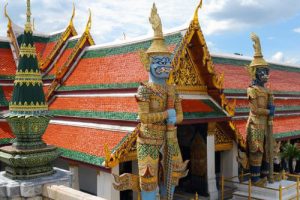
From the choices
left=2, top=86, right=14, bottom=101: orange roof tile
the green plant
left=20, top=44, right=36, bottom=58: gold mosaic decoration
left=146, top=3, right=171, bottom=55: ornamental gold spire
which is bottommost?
the green plant

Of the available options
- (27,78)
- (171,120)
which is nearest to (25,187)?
(27,78)

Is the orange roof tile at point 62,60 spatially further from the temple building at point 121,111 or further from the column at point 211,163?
the column at point 211,163

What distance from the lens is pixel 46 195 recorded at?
530 cm

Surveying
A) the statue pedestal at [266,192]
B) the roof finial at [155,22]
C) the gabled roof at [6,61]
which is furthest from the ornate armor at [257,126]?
the gabled roof at [6,61]

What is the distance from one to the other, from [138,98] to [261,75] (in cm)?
559

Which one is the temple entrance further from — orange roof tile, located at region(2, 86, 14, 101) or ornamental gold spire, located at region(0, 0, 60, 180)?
ornamental gold spire, located at region(0, 0, 60, 180)

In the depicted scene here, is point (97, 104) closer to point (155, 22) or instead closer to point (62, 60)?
point (155, 22)

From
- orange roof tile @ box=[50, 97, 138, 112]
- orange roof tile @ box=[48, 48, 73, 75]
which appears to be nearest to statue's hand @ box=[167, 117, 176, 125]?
orange roof tile @ box=[50, 97, 138, 112]

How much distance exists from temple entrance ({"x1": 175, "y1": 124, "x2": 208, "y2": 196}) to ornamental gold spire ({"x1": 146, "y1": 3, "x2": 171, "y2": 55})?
4.52 meters

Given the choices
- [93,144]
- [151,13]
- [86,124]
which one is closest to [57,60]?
[86,124]

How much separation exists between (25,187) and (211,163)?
774cm

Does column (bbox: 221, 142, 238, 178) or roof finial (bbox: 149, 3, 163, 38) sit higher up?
roof finial (bbox: 149, 3, 163, 38)

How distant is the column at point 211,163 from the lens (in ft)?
38.8

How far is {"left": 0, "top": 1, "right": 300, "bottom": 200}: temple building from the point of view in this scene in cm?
980
